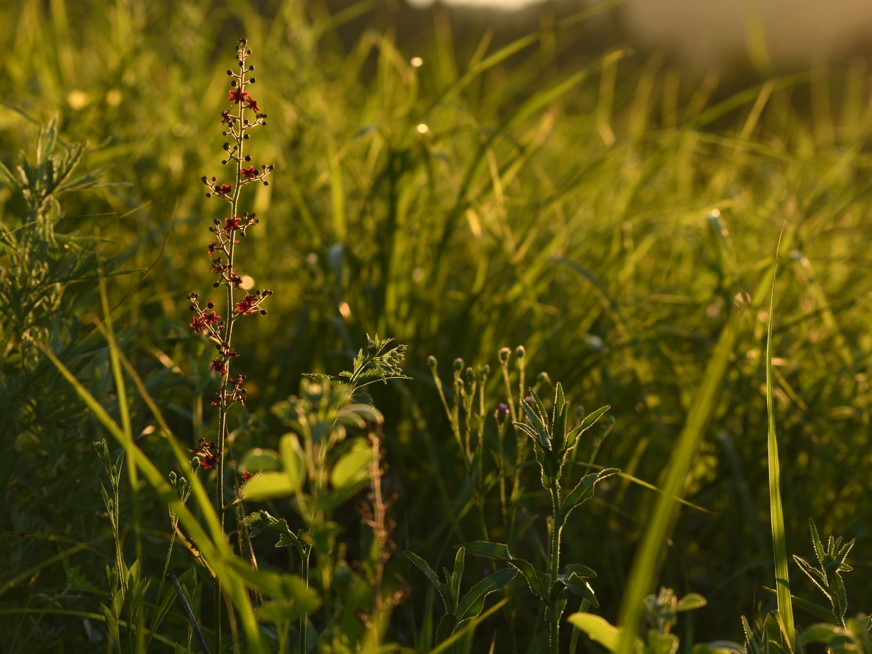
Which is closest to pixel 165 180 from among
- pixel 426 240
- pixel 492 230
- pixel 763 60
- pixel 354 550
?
pixel 426 240

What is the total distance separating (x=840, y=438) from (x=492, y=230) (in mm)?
900

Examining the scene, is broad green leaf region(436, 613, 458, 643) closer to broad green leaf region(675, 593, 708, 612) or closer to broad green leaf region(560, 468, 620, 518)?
broad green leaf region(560, 468, 620, 518)

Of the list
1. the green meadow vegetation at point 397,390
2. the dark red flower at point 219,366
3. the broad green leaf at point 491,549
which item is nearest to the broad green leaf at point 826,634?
the green meadow vegetation at point 397,390

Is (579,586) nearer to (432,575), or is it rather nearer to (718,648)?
(432,575)

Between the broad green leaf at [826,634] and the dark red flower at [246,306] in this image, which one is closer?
the broad green leaf at [826,634]

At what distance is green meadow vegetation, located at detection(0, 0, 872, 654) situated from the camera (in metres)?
1.01

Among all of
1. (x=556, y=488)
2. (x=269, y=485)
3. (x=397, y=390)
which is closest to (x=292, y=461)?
(x=269, y=485)

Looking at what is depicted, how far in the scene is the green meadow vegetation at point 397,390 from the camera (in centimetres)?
101

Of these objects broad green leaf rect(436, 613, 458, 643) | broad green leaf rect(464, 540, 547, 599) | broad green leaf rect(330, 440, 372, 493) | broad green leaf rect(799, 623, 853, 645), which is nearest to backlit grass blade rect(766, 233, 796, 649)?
broad green leaf rect(799, 623, 853, 645)

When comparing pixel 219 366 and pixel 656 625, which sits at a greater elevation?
pixel 219 366

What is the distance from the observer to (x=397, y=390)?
201 cm

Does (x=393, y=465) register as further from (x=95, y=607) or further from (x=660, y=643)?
(x=660, y=643)

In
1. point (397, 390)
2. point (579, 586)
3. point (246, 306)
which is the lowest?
point (397, 390)

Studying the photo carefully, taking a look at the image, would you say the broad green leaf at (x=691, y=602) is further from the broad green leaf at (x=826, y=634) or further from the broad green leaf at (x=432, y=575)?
the broad green leaf at (x=432, y=575)
